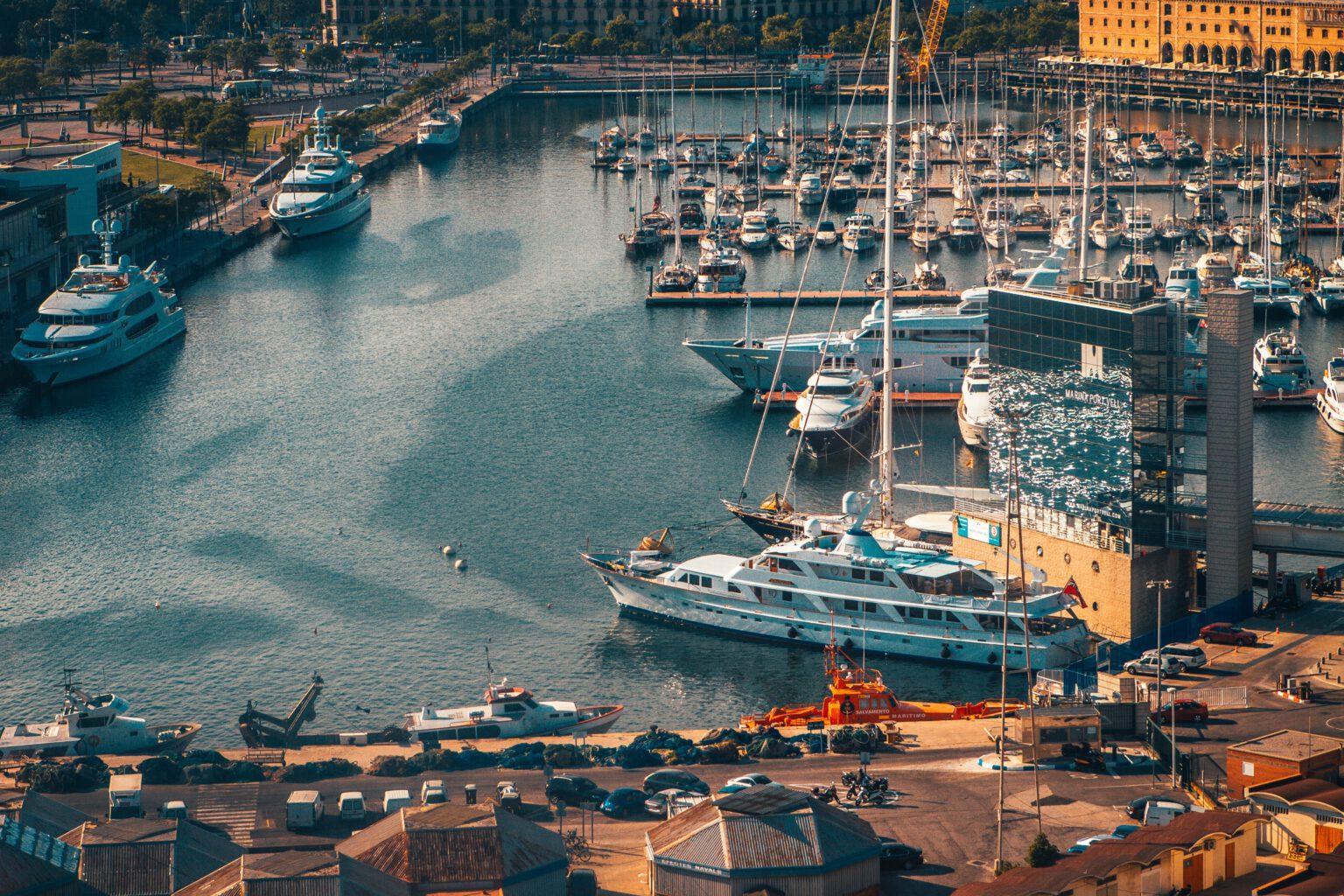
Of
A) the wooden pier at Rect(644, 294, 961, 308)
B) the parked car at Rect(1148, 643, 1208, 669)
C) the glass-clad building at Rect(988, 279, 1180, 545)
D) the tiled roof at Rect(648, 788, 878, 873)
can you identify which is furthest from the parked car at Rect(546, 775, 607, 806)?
the wooden pier at Rect(644, 294, 961, 308)

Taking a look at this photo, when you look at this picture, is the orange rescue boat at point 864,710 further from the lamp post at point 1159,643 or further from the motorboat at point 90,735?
the motorboat at point 90,735

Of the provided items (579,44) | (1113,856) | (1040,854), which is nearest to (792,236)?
(1040,854)

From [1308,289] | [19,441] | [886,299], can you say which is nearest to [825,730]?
[886,299]

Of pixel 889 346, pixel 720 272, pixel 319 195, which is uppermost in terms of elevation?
pixel 319 195

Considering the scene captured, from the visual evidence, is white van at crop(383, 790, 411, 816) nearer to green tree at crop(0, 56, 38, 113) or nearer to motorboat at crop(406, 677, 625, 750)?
motorboat at crop(406, 677, 625, 750)

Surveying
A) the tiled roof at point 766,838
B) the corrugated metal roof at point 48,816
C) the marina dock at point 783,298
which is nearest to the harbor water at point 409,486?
the marina dock at point 783,298

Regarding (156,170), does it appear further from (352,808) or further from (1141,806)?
(1141,806)

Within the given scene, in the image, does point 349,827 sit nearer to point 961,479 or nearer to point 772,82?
point 961,479
